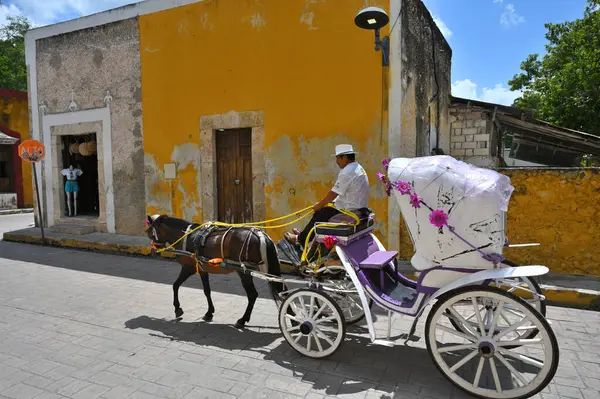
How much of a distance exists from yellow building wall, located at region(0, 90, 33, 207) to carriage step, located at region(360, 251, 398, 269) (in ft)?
62.7

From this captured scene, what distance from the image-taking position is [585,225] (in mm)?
5496

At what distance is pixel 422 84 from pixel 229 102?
3.77 meters

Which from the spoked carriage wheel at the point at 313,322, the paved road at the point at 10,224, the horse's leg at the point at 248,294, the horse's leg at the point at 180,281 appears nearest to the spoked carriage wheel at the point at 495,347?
the spoked carriage wheel at the point at 313,322

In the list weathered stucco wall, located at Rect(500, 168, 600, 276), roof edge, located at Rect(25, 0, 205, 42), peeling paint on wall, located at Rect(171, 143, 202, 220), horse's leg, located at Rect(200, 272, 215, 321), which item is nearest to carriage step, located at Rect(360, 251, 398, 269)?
horse's leg, located at Rect(200, 272, 215, 321)

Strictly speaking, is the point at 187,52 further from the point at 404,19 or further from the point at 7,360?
the point at 7,360

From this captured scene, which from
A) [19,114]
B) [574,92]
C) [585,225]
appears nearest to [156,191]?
[585,225]

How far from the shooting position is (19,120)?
17750mm

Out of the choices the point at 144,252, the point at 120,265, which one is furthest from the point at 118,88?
the point at 120,265

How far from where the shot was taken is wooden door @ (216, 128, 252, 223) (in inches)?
308

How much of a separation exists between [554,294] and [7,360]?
6020 mm

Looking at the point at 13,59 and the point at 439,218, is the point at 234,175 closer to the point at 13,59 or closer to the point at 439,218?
the point at 439,218

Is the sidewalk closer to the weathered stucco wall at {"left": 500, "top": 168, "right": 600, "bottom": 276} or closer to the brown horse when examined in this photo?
the weathered stucco wall at {"left": 500, "top": 168, "right": 600, "bottom": 276}

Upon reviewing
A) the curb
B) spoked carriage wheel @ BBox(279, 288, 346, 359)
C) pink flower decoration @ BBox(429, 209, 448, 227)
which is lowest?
the curb

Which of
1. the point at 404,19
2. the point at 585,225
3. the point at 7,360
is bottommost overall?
the point at 7,360
